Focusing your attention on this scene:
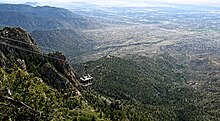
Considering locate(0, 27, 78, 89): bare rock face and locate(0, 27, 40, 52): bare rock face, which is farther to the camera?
locate(0, 27, 40, 52): bare rock face

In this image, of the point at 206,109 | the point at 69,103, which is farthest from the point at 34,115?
the point at 206,109

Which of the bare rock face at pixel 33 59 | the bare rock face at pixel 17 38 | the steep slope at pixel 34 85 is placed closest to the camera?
the steep slope at pixel 34 85

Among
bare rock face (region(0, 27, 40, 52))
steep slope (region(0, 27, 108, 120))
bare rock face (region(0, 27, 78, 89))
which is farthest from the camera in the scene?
bare rock face (region(0, 27, 40, 52))

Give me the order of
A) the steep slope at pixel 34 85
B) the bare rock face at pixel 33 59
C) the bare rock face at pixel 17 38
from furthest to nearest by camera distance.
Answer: the bare rock face at pixel 17 38 → the bare rock face at pixel 33 59 → the steep slope at pixel 34 85

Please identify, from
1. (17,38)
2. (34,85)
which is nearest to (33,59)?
(17,38)

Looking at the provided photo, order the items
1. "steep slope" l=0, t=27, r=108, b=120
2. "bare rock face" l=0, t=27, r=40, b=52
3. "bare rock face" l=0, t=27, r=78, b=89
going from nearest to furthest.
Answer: "steep slope" l=0, t=27, r=108, b=120 < "bare rock face" l=0, t=27, r=78, b=89 < "bare rock face" l=0, t=27, r=40, b=52

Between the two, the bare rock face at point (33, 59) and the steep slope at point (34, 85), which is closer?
the steep slope at point (34, 85)

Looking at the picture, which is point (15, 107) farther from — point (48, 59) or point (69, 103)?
point (48, 59)

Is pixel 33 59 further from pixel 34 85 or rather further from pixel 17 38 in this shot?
pixel 34 85
